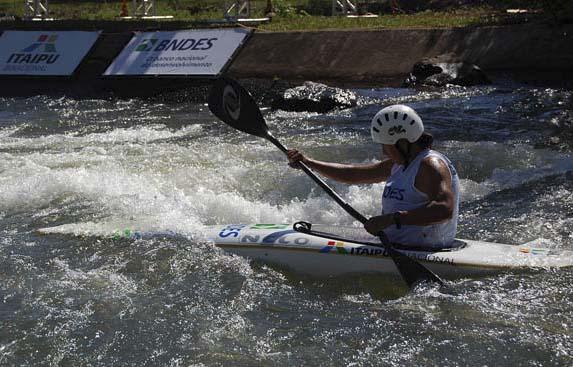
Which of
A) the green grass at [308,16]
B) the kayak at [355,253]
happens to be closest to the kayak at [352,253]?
the kayak at [355,253]

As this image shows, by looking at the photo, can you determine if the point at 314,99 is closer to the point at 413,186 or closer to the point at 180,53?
the point at 180,53

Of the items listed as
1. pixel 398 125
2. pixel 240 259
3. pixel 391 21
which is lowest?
pixel 391 21

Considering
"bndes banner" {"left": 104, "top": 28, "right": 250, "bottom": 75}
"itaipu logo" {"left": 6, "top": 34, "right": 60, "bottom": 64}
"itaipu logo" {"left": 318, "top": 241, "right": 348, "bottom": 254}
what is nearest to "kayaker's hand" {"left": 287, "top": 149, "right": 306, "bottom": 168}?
"itaipu logo" {"left": 318, "top": 241, "right": 348, "bottom": 254}

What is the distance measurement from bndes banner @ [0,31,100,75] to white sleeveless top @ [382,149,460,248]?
12.3m

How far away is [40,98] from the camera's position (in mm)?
15977

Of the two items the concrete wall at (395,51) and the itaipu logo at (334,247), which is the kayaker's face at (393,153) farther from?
the concrete wall at (395,51)

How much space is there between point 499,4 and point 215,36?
625 cm

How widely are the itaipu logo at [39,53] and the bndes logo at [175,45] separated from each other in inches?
81.1

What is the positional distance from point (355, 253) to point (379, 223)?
20.1 inches

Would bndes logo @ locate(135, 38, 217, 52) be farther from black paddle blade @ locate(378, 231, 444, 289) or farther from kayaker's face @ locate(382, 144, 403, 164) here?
black paddle blade @ locate(378, 231, 444, 289)

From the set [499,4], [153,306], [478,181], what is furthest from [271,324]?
[499,4]

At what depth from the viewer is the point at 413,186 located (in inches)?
220

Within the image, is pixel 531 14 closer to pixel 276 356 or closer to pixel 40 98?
pixel 40 98

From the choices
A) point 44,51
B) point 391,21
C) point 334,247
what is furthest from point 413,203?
point 44,51
